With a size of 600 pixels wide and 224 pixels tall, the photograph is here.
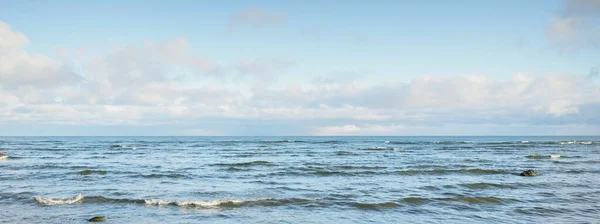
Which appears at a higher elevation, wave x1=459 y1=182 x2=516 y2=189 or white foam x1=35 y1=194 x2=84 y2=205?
wave x1=459 y1=182 x2=516 y2=189

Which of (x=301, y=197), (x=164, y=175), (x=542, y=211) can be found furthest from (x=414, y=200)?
(x=164, y=175)

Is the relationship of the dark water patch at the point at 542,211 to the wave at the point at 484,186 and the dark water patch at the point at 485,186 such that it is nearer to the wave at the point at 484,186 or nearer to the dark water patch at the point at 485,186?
the dark water patch at the point at 485,186

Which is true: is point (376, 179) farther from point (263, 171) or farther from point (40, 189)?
point (40, 189)

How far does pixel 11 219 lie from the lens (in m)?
15.4

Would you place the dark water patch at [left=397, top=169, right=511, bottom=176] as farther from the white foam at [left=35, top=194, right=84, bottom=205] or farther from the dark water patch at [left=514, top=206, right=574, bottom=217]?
the white foam at [left=35, top=194, right=84, bottom=205]

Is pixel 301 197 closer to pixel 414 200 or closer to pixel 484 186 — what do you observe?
pixel 414 200

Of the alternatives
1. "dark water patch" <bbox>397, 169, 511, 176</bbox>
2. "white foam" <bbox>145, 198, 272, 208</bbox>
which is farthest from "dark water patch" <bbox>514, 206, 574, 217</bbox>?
"dark water patch" <bbox>397, 169, 511, 176</bbox>

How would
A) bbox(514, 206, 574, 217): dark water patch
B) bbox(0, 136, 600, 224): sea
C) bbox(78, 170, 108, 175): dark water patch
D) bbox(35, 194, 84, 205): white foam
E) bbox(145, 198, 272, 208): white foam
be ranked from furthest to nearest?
bbox(78, 170, 108, 175): dark water patch → bbox(35, 194, 84, 205): white foam → bbox(145, 198, 272, 208): white foam → bbox(514, 206, 574, 217): dark water patch → bbox(0, 136, 600, 224): sea

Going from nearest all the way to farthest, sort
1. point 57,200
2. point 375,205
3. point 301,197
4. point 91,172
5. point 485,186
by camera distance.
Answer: point 375,205 < point 57,200 < point 301,197 < point 485,186 < point 91,172

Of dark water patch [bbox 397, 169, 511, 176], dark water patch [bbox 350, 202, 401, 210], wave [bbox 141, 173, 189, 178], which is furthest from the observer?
dark water patch [bbox 397, 169, 511, 176]

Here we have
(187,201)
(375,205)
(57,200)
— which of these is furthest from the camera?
(57,200)

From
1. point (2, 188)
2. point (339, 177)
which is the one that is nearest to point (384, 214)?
point (339, 177)

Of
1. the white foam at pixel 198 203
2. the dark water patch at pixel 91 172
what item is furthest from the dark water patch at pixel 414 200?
the dark water patch at pixel 91 172

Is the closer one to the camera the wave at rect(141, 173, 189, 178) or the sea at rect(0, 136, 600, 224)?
the sea at rect(0, 136, 600, 224)
